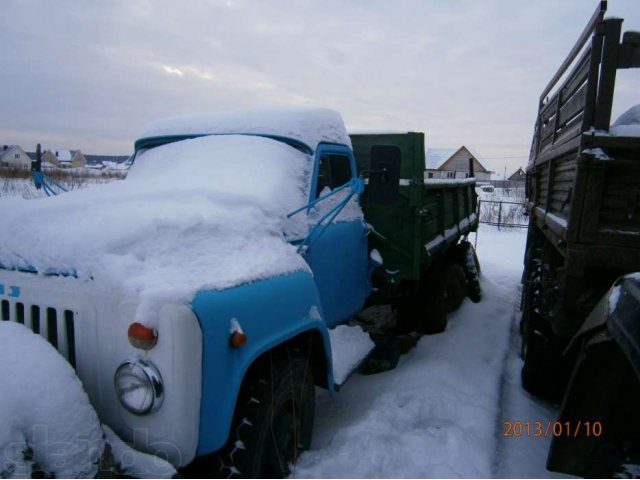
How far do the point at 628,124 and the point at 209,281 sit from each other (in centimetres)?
270

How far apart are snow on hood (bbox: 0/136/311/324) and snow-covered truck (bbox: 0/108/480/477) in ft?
0.03

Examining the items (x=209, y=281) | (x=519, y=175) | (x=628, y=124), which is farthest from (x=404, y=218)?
(x=519, y=175)

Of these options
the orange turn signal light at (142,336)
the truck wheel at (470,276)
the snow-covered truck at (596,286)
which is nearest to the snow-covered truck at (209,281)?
the orange turn signal light at (142,336)

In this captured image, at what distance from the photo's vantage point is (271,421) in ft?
7.46

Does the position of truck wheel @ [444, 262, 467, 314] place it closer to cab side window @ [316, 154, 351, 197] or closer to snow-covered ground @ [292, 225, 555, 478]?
snow-covered ground @ [292, 225, 555, 478]

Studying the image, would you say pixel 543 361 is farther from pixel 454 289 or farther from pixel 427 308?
pixel 454 289

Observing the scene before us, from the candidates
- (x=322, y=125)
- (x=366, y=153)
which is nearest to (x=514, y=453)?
(x=322, y=125)

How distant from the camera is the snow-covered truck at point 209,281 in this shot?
1817mm

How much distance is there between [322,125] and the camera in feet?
12.2

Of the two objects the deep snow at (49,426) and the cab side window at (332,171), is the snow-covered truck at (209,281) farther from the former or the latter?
the deep snow at (49,426)

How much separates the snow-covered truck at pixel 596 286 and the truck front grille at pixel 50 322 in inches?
86.6

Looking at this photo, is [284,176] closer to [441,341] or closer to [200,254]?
[200,254]

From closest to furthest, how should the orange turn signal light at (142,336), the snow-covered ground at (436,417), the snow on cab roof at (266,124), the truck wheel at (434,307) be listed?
1. the orange turn signal light at (142,336)
2. the snow-covered ground at (436,417)
3. the snow on cab roof at (266,124)
4. the truck wheel at (434,307)

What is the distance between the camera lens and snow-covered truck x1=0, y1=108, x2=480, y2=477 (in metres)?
1.82
